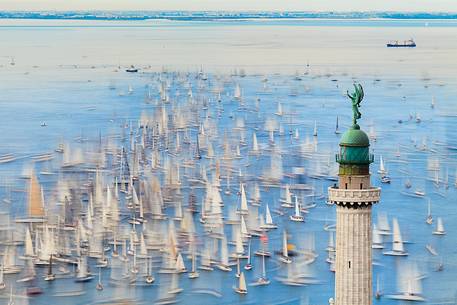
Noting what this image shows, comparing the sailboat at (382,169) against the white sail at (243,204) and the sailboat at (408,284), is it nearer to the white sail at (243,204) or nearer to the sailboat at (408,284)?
the white sail at (243,204)

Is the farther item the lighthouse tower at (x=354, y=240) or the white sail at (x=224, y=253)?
the white sail at (x=224, y=253)

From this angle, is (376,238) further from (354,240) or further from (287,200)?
(354,240)

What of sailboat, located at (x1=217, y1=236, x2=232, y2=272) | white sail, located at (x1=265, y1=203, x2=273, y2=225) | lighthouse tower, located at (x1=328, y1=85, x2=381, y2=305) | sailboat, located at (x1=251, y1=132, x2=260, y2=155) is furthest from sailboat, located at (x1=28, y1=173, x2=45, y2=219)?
lighthouse tower, located at (x1=328, y1=85, x2=381, y2=305)

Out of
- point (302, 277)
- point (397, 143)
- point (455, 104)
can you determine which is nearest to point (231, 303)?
point (302, 277)

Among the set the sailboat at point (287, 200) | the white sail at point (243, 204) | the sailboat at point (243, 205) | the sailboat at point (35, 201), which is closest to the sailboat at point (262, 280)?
the sailboat at point (243, 205)

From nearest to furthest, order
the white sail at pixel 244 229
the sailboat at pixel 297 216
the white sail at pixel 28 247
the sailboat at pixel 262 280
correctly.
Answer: the sailboat at pixel 262 280 → the white sail at pixel 28 247 → the white sail at pixel 244 229 → the sailboat at pixel 297 216

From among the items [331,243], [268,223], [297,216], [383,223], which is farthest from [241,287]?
[297,216]

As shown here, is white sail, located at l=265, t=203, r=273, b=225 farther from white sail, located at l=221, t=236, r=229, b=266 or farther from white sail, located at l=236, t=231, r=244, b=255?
white sail, located at l=236, t=231, r=244, b=255

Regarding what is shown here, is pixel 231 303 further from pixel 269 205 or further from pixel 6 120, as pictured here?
pixel 6 120
